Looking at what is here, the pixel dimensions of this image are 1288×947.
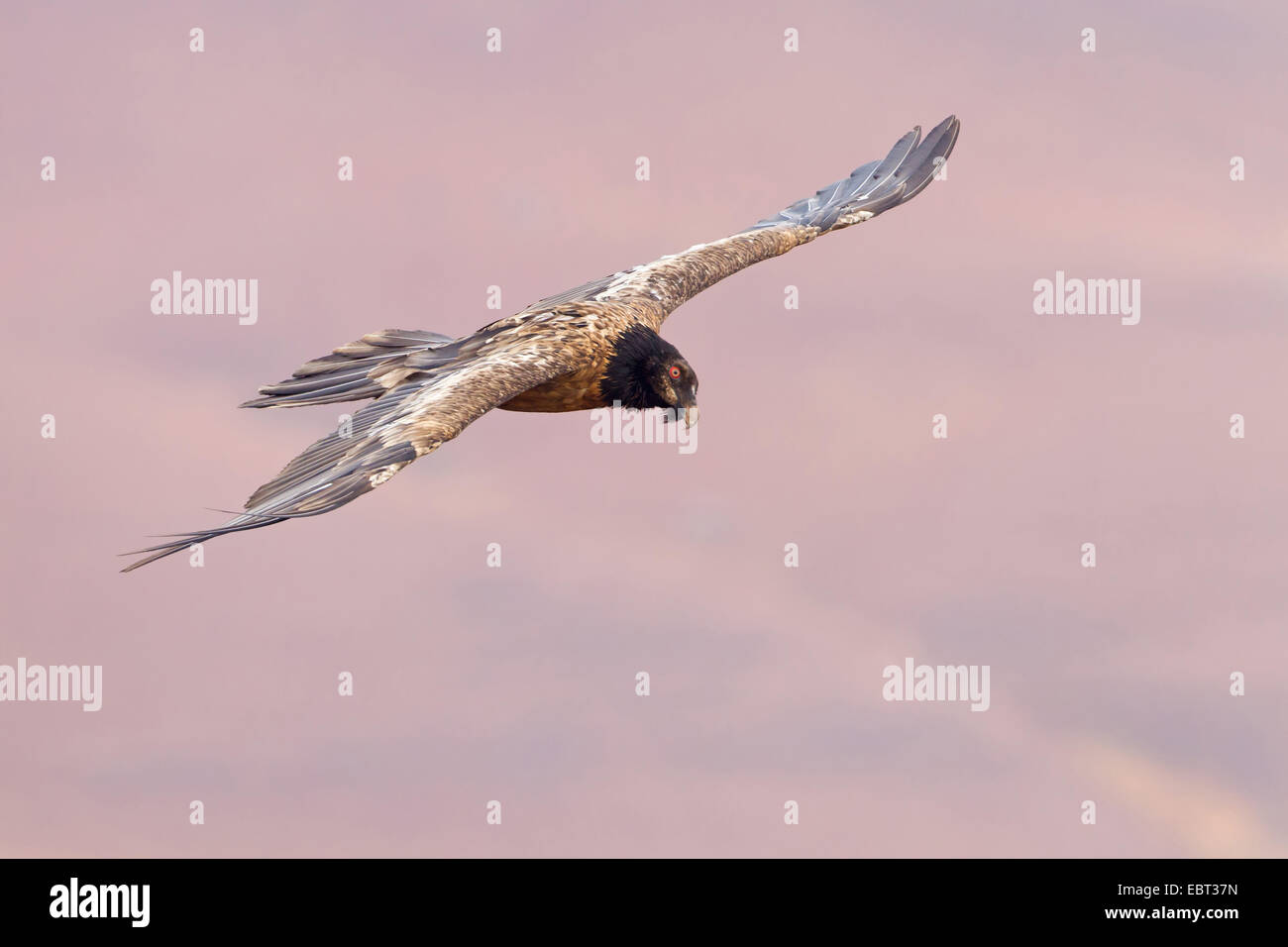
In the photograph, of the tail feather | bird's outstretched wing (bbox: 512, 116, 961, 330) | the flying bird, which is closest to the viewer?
the flying bird

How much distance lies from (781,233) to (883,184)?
2194mm

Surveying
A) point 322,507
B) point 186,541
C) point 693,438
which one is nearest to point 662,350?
point 693,438

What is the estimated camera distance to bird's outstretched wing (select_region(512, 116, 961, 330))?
804 inches

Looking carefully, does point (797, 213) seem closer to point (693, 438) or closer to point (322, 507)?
point (693, 438)

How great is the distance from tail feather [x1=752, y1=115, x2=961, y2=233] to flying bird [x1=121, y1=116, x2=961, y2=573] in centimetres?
2

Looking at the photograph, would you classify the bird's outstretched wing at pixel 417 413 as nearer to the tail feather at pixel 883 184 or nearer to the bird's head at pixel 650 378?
the bird's head at pixel 650 378

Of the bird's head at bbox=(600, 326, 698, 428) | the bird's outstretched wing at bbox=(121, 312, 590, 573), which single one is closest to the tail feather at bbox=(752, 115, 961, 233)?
the bird's head at bbox=(600, 326, 698, 428)

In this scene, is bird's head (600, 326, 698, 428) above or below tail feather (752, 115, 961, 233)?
below

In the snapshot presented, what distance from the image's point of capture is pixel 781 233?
22.1m

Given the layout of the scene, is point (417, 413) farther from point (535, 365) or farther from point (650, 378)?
point (650, 378)

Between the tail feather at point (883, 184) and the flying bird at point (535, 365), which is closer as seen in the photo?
the flying bird at point (535, 365)

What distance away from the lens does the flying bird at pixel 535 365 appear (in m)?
15.1

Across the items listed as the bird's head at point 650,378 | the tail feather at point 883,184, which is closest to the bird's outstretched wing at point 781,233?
the tail feather at point 883,184

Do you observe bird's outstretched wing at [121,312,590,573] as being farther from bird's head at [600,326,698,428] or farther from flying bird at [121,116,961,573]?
bird's head at [600,326,698,428]
